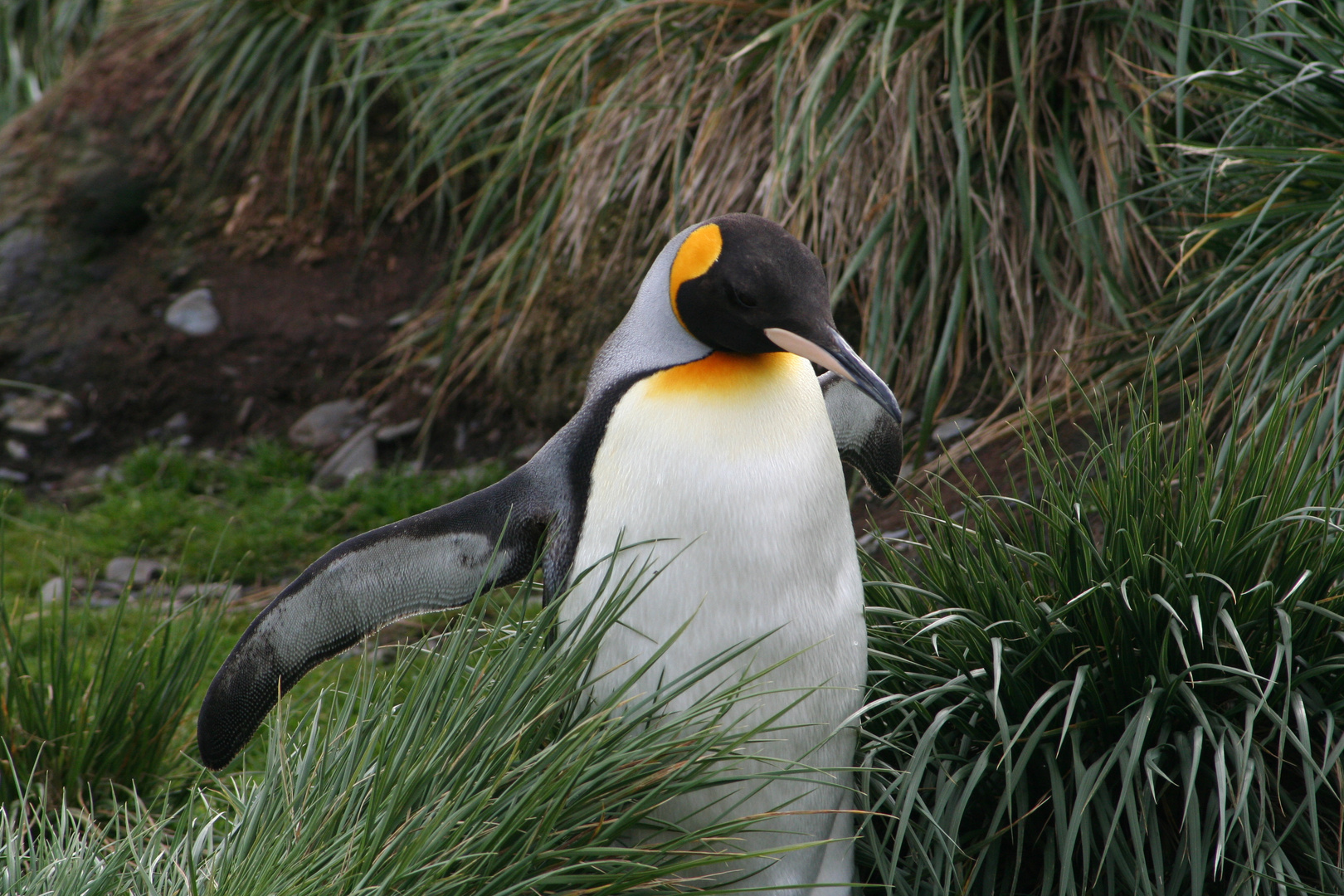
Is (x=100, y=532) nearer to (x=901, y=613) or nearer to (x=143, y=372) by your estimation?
(x=143, y=372)

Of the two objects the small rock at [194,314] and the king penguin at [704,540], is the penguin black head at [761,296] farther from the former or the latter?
the small rock at [194,314]

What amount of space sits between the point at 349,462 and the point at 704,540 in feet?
9.87

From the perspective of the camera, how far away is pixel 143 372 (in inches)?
194

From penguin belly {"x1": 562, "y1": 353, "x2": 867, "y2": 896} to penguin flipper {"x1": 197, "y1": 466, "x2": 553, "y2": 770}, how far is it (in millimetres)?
137

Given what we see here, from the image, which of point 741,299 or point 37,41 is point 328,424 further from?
point 37,41

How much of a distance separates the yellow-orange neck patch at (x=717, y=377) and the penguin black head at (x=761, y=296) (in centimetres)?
4

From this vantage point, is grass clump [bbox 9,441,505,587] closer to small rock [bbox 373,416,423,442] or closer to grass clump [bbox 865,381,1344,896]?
small rock [bbox 373,416,423,442]

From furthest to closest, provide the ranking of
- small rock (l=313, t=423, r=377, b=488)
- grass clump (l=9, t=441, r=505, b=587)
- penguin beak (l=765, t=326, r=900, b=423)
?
small rock (l=313, t=423, r=377, b=488)
grass clump (l=9, t=441, r=505, b=587)
penguin beak (l=765, t=326, r=900, b=423)

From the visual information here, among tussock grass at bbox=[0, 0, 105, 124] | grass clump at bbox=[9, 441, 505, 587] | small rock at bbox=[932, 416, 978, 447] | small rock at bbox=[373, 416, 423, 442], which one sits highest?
tussock grass at bbox=[0, 0, 105, 124]

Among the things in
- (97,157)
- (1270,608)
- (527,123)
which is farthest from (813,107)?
(97,157)

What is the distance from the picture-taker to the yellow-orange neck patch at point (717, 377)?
1.73 m

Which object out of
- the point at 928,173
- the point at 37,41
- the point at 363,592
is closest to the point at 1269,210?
the point at 928,173

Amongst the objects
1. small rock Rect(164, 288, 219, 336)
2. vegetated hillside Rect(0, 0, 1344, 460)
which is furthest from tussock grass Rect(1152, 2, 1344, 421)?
small rock Rect(164, 288, 219, 336)

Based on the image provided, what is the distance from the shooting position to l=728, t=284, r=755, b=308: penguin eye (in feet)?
5.41
